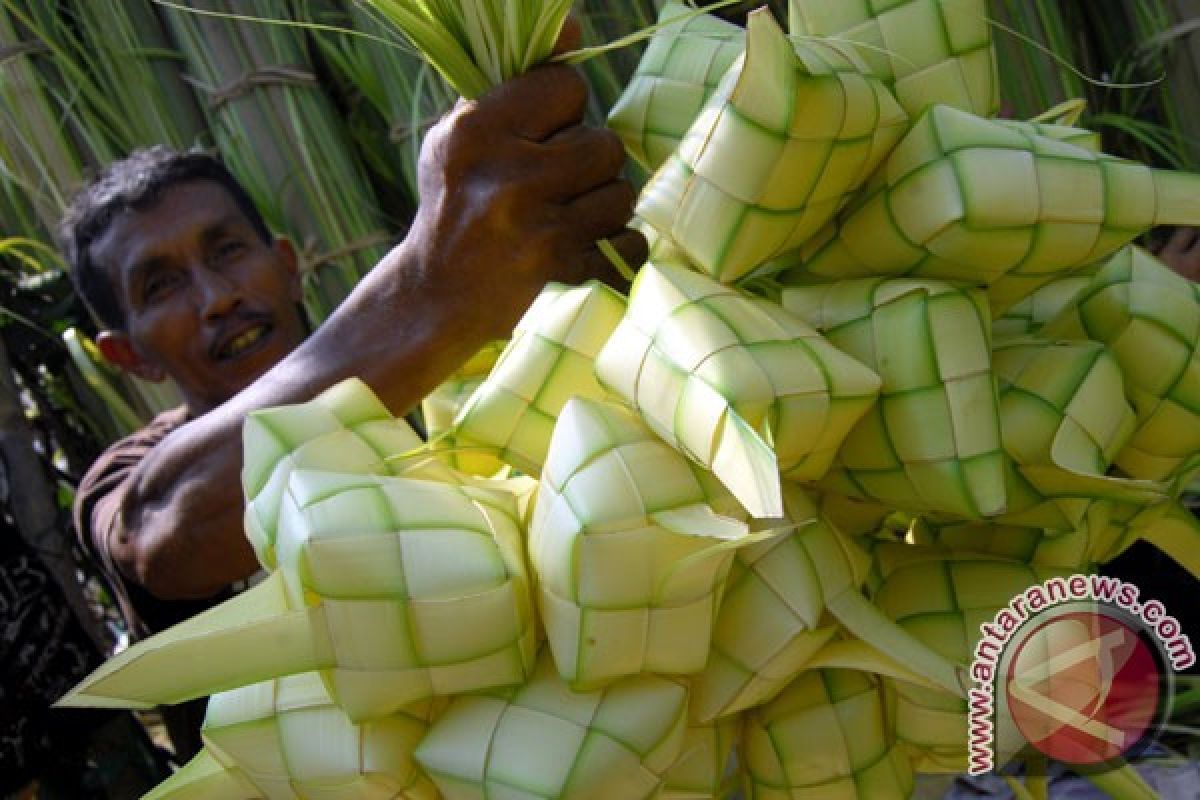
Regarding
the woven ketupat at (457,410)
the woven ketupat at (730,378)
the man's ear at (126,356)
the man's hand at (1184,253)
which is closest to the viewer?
the woven ketupat at (730,378)

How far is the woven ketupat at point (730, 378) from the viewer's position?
0.40 meters

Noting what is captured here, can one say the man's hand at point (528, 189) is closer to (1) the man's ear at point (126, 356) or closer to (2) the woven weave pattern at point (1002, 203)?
(2) the woven weave pattern at point (1002, 203)

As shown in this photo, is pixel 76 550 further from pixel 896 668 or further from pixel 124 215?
pixel 896 668

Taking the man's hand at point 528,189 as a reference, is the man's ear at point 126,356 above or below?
below

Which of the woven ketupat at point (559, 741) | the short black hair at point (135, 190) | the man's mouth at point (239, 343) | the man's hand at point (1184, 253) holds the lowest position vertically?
the man's hand at point (1184, 253)

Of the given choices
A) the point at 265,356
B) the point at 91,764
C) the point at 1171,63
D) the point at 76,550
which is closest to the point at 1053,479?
the point at 1171,63

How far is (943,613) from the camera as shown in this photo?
0.48 metres

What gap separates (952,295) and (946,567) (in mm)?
116

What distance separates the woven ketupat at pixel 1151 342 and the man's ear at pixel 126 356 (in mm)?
1263

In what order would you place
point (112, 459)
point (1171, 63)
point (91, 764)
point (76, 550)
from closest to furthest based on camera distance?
point (1171, 63)
point (112, 459)
point (91, 764)
point (76, 550)

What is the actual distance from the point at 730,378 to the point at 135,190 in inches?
46.4

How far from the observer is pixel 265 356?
1414mm

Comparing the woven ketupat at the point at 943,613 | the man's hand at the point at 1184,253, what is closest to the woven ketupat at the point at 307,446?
the woven ketupat at the point at 943,613

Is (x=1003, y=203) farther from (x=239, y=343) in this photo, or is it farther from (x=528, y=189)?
(x=239, y=343)
